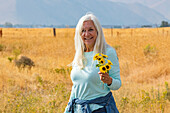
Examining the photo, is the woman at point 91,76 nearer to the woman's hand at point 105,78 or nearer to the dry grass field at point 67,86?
the woman's hand at point 105,78

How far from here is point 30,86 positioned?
5.92 m

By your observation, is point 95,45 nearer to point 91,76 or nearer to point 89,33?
point 89,33

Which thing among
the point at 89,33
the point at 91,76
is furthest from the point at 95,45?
the point at 91,76

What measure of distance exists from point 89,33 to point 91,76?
1.34 ft

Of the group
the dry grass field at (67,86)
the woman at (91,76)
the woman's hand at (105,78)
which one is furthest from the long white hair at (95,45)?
the dry grass field at (67,86)

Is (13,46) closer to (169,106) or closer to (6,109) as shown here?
(6,109)

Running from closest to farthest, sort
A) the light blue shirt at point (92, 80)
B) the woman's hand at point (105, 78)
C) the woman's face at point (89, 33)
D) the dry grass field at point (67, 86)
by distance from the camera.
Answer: the woman's hand at point (105, 78) → the light blue shirt at point (92, 80) → the woman's face at point (89, 33) → the dry grass field at point (67, 86)

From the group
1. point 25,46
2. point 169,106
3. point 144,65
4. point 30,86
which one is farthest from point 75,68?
point 25,46

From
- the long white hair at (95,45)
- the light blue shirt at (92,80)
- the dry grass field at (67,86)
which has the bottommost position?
the dry grass field at (67,86)

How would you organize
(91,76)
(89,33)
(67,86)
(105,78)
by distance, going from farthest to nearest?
(67,86) → (89,33) → (91,76) → (105,78)

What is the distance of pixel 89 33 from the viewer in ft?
7.17

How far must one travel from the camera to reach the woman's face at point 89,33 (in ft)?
7.19

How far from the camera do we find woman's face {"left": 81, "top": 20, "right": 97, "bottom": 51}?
219 centimetres

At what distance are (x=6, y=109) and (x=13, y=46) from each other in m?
12.0
